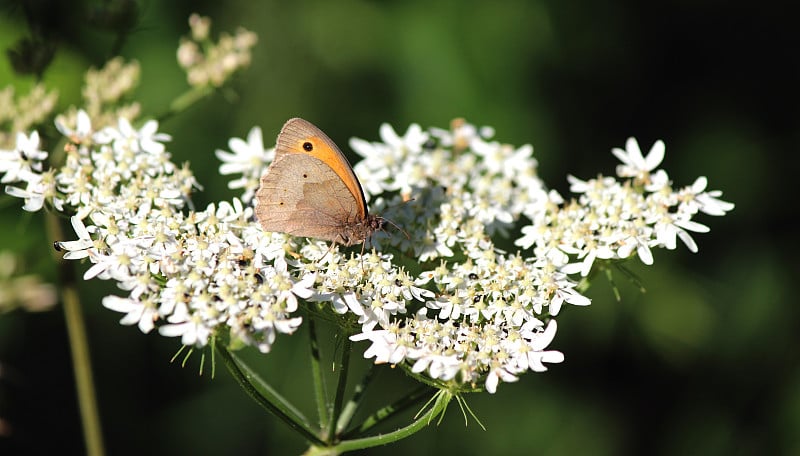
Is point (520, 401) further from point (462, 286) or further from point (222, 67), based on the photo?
point (222, 67)

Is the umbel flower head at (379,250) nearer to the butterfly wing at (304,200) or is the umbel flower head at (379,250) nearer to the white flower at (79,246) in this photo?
the white flower at (79,246)

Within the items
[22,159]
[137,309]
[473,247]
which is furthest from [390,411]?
[22,159]

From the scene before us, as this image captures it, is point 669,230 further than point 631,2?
No

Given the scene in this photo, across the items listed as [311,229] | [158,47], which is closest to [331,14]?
[158,47]

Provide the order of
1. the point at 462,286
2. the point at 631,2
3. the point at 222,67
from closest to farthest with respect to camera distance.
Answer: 1. the point at 462,286
2. the point at 222,67
3. the point at 631,2

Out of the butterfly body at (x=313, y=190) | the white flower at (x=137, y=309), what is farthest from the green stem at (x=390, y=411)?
the white flower at (x=137, y=309)

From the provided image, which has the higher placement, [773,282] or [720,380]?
[773,282]
